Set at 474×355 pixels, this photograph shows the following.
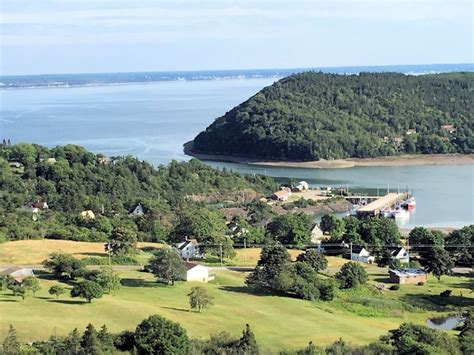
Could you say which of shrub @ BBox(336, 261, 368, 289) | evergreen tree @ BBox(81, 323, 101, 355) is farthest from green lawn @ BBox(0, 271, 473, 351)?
evergreen tree @ BBox(81, 323, 101, 355)

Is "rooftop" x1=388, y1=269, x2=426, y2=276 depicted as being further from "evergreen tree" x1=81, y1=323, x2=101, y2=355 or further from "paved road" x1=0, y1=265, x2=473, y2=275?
"evergreen tree" x1=81, y1=323, x2=101, y2=355

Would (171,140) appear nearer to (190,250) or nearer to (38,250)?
(190,250)

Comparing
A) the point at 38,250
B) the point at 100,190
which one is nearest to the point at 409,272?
the point at 38,250

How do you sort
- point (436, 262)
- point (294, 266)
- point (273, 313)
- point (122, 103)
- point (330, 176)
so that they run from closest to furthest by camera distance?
1. point (273, 313)
2. point (294, 266)
3. point (436, 262)
4. point (330, 176)
5. point (122, 103)

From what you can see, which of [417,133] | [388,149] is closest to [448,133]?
[417,133]

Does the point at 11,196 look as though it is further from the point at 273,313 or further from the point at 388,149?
the point at 388,149
